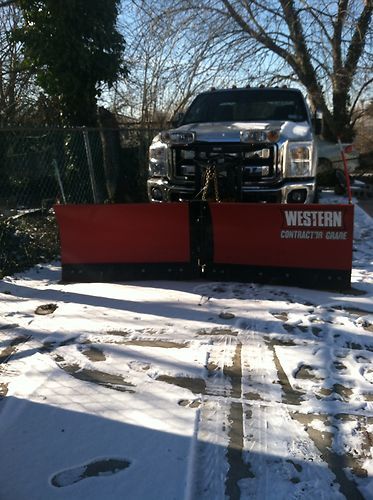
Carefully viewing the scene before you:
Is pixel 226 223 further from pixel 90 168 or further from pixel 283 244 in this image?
pixel 90 168

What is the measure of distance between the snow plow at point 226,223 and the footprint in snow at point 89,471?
3278 mm

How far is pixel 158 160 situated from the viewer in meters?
6.42

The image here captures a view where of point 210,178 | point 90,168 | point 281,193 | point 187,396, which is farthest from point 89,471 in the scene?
point 90,168

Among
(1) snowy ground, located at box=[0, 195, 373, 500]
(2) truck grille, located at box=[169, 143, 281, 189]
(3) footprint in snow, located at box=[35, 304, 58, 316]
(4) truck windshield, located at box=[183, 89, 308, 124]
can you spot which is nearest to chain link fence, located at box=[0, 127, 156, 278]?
(3) footprint in snow, located at box=[35, 304, 58, 316]

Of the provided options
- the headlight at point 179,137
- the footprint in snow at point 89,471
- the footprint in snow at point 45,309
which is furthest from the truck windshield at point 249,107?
the footprint in snow at point 89,471

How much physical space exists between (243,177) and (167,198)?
1054mm

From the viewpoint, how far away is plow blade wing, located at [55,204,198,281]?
568 cm

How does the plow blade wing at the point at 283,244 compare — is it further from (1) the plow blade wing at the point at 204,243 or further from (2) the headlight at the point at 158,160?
(2) the headlight at the point at 158,160

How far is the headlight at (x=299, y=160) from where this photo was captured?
583 cm

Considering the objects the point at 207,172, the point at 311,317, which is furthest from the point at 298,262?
the point at 207,172

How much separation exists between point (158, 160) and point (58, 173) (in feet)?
7.93

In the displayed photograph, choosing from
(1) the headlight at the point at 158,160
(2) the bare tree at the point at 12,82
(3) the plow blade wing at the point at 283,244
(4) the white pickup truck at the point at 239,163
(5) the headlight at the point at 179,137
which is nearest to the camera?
(3) the plow blade wing at the point at 283,244

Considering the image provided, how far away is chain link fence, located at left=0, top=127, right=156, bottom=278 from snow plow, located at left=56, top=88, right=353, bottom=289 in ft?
5.44

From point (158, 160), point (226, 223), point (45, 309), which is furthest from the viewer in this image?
point (158, 160)
